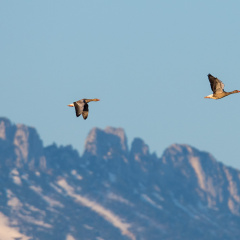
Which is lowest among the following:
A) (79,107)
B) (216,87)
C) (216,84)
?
(79,107)

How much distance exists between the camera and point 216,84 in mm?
115062

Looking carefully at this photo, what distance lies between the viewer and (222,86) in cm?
11519

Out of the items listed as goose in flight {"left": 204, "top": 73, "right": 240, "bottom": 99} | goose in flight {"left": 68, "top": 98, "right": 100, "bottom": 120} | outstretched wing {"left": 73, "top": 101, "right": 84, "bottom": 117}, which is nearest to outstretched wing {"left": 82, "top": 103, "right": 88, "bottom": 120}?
goose in flight {"left": 68, "top": 98, "right": 100, "bottom": 120}

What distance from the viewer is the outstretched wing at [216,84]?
374 feet

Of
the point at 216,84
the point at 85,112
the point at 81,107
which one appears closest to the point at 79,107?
the point at 81,107

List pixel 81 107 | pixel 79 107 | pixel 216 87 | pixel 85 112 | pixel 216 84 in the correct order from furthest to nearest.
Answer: pixel 216 87 < pixel 216 84 < pixel 85 112 < pixel 81 107 < pixel 79 107

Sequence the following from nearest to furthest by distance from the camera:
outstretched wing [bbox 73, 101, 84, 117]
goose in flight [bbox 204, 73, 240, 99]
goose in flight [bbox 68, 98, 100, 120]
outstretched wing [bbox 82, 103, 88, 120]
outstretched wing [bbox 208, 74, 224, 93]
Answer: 1. outstretched wing [bbox 73, 101, 84, 117]
2. goose in flight [bbox 68, 98, 100, 120]
3. outstretched wing [bbox 82, 103, 88, 120]
4. outstretched wing [bbox 208, 74, 224, 93]
5. goose in flight [bbox 204, 73, 240, 99]

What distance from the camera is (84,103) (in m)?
114

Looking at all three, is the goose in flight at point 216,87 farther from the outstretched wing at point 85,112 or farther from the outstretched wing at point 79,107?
the outstretched wing at point 79,107

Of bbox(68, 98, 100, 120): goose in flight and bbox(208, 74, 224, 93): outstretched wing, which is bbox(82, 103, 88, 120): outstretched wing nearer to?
bbox(68, 98, 100, 120): goose in flight

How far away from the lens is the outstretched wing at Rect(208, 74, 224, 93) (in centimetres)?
11412

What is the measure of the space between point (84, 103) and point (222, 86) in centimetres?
1560

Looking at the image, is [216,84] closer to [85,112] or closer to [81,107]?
[85,112]

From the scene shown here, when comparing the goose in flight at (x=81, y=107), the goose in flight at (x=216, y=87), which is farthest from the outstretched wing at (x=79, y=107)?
the goose in flight at (x=216, y=87)
